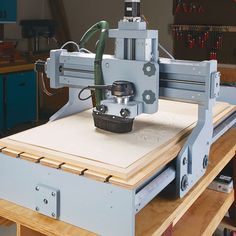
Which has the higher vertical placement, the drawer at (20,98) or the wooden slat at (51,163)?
the wooden slat at (51,163)

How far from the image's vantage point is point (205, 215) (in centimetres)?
164

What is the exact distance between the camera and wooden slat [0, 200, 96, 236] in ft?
3.49

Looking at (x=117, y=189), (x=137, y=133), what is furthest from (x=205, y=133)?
(x=117, y=189)

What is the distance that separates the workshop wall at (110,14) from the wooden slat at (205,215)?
258 cm

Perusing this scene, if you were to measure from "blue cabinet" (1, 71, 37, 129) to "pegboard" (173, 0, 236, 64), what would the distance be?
166 centimetres

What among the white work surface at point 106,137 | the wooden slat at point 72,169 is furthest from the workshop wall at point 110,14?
the wooden slat at point 72,169

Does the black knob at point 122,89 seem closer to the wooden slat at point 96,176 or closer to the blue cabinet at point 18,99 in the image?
the wooden slat at point 96,176

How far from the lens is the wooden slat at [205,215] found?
1519mm

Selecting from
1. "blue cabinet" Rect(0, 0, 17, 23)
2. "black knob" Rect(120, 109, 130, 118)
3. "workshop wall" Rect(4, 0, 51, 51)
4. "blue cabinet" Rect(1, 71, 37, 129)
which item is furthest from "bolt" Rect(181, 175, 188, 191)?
"workshop wall" Rect(4, 0, 51, 51)

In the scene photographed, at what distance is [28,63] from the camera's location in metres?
4.27

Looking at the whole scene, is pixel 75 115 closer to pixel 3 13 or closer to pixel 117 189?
pixel 117 189

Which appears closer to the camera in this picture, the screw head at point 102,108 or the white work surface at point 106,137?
the white work surface at point 106,137

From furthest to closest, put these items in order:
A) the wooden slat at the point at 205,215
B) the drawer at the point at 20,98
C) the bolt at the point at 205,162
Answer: the drawer at the point at 20,98, the wooden slat at the point at 205,215, the bolt at the point at 205,162

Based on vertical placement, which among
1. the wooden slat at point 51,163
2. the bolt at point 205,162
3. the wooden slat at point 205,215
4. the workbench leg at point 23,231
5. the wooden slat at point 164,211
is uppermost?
the wooden slat at point 51,163
